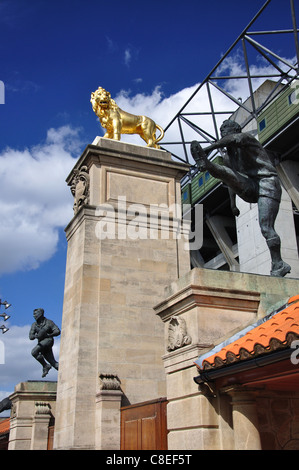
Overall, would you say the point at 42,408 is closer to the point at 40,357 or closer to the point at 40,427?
the point at 40,427

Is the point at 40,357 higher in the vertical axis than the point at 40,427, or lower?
higher

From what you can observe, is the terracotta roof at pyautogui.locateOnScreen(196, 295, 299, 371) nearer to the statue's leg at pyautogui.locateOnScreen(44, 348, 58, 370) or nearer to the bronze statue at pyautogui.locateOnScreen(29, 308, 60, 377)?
the bronze statue at pyautogui.locateOnScreen(29, 308, 60, 377)

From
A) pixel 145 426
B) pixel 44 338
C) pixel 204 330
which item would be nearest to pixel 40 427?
pixel 44 338

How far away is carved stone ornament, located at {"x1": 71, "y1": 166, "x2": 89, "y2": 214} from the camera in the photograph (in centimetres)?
1740

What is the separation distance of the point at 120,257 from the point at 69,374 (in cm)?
386

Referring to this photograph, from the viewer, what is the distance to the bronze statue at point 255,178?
1109cm

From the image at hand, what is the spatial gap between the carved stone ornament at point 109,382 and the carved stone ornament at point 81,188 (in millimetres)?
5646

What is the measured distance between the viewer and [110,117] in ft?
62.9

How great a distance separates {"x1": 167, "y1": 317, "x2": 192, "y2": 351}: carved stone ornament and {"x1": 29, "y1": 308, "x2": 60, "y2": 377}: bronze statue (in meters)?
11.2

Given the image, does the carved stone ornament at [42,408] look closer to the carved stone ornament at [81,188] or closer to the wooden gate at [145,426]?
the wooden gate at [145,426]

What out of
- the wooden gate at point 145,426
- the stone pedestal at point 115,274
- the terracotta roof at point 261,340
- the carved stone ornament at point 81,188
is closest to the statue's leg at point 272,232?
the terracotta roof at point 261,340

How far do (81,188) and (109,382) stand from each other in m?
6.72

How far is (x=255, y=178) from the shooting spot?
11531 millimetres
